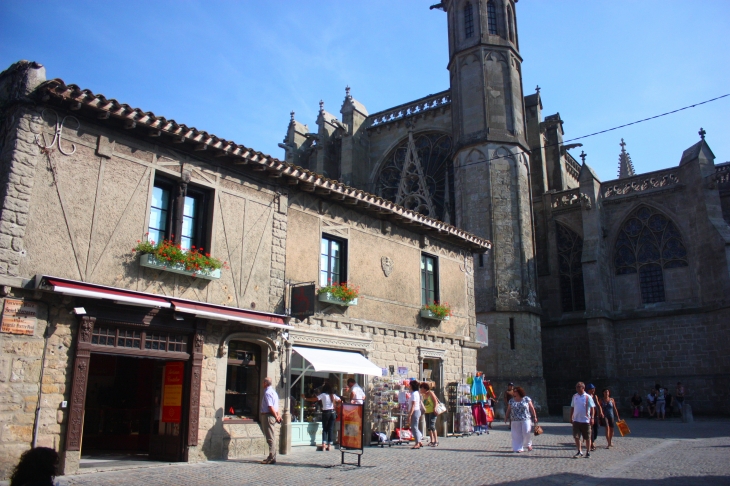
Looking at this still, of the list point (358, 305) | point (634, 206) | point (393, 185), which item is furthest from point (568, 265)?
point (358, 305)

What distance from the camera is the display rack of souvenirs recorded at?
45.4 ft

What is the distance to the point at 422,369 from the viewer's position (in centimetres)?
1598

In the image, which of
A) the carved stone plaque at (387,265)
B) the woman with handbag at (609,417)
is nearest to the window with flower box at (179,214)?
the carved stone plaque at (387,265)

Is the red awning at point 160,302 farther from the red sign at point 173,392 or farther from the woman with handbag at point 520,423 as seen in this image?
the woman with handbag at point 520,423

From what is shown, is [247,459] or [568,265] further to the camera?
[568,265]

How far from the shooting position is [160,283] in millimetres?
10305

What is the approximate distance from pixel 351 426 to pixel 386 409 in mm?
3962

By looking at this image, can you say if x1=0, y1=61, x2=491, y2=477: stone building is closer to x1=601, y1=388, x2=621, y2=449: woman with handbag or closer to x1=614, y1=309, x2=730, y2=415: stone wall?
x1=601, y1=388, x2=621, y2=449: woman with handbag

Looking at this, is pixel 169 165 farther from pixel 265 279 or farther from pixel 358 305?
pixel 358 305

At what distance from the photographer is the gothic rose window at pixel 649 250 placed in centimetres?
2708

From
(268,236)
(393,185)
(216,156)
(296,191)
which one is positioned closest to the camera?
(216,156)

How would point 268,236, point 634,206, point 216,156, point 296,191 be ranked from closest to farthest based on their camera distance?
1. point 216,156
2. point 268,236
3. point 296,191
4. point 634,206

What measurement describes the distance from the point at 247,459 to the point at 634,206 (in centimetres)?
2356

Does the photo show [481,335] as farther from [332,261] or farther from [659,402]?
[659,402]
